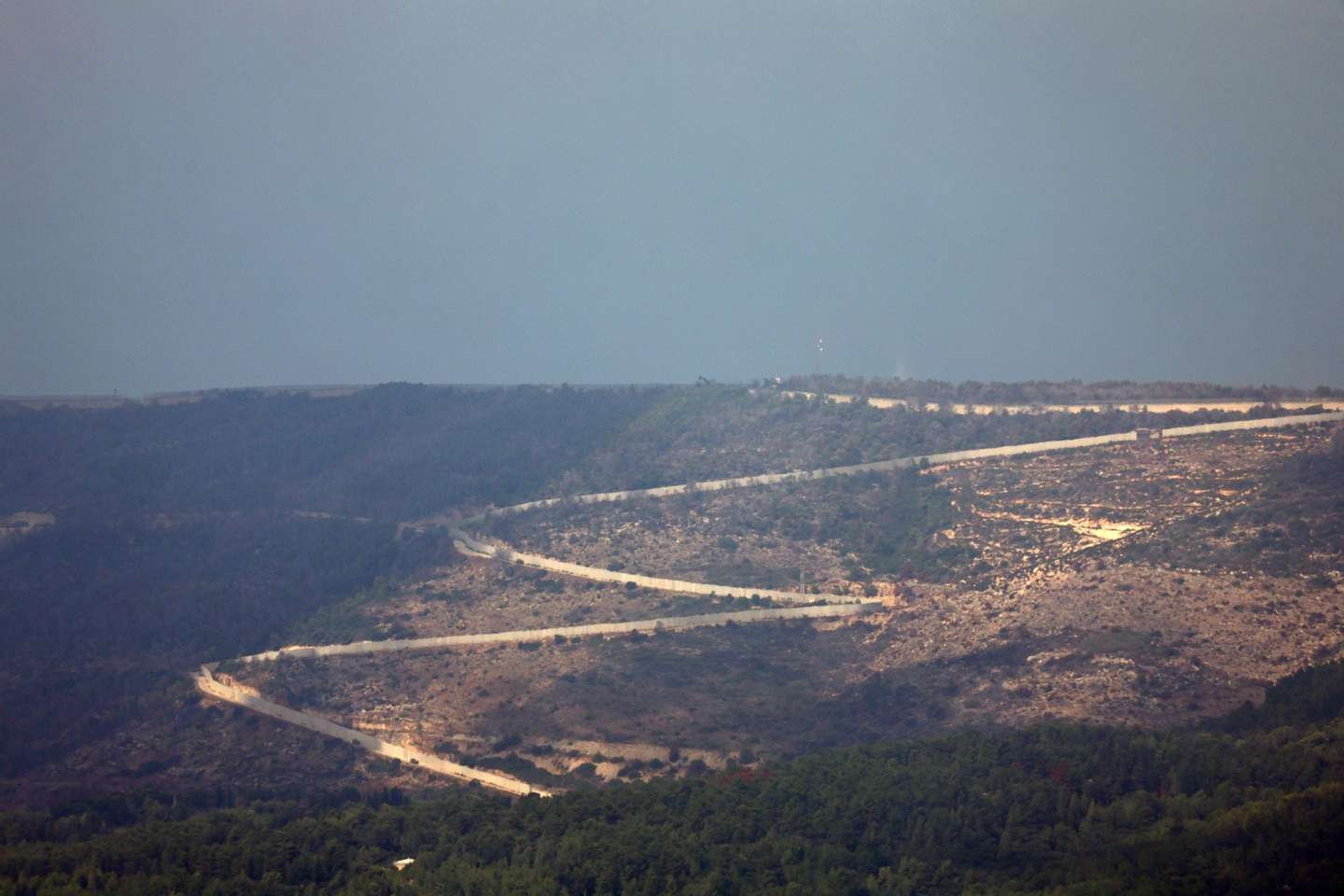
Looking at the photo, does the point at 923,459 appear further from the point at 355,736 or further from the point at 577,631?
the point at 355,736

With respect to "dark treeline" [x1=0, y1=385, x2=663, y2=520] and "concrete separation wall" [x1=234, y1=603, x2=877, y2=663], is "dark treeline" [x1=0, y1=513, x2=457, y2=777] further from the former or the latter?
"dark treeline" [x1=0, y1=385, x2=663, y2=520]

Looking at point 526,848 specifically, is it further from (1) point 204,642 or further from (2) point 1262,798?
(1) point 204,642

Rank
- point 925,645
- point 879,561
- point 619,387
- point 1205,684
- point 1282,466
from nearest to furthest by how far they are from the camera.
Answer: point 1205,684, point 925,645, point 1282,466, point 879,561, point 619,387

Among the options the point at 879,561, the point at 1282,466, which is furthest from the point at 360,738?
the point at 1282,466

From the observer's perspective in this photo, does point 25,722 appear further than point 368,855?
Yes

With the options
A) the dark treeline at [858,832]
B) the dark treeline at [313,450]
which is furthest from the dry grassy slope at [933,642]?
the dark treeline at [313,450]

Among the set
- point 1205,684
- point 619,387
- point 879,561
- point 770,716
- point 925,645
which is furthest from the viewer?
point 619,387
